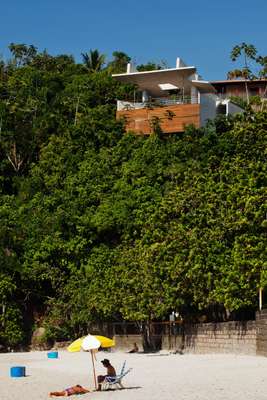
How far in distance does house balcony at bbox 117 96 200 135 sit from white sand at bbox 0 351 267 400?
18.6m

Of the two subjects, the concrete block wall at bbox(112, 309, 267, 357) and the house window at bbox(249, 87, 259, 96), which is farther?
the house window at bbox(249, 87, 259, 96)

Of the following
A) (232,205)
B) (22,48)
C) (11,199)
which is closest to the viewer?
(232,205)

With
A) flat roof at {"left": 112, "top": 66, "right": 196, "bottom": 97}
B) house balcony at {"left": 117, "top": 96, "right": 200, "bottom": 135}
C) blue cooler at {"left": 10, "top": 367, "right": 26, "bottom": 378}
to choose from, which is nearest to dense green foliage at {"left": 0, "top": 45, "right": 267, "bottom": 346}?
house balcony at {"left": 117, "top": 96, "right": 200, "bottom": 135}

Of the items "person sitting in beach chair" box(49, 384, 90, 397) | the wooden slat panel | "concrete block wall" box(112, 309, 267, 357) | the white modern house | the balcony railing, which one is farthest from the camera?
the balcony railing

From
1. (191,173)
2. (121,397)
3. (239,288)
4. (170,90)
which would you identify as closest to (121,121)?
(170,90)

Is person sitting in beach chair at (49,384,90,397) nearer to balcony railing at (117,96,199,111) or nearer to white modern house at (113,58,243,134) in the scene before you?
white modern house at (113,58,243,134)

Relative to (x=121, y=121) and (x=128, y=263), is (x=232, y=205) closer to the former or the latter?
(x=128, y=263)

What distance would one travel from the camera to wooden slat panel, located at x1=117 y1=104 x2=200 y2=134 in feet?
146

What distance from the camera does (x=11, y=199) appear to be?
45.7m

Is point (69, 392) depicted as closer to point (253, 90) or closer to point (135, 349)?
point (135, 349)

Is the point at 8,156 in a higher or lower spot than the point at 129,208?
higher

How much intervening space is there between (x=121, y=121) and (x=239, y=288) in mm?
21374

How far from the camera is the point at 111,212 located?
4012 cm

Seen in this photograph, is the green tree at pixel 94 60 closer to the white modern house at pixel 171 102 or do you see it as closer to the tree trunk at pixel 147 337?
the white modern house at pixel 171 102
